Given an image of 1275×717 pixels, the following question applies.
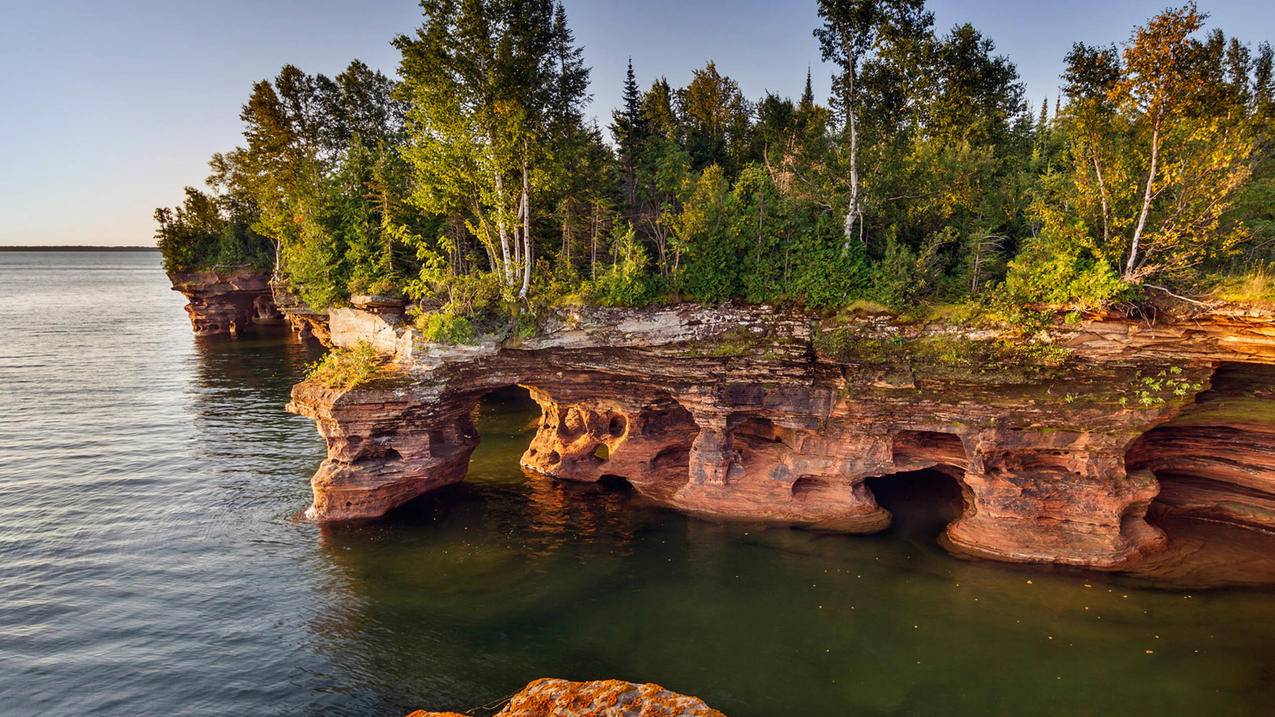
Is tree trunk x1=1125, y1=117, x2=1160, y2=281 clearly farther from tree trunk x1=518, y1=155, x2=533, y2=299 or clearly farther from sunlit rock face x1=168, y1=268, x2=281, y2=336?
sunlit rock face x1=168, y1=268, x2=281, y2=336

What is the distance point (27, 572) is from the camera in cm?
2034

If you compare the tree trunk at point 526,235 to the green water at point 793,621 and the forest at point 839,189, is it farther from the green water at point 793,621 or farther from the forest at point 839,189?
the green water at point 793,621

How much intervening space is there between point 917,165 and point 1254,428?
593 inches

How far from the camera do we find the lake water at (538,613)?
48.1ft

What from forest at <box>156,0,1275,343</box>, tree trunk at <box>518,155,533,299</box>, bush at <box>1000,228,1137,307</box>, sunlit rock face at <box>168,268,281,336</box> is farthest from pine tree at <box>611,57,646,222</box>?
sunlit rock face at <box>168,268,281,336</box>

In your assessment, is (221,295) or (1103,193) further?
(221,295)

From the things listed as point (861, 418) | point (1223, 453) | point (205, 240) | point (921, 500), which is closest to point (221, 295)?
point (205, 240)

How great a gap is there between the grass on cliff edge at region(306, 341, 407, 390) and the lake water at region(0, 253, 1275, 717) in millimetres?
6117

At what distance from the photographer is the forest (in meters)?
17.0

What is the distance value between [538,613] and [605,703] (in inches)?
376

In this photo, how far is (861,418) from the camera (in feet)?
70.6

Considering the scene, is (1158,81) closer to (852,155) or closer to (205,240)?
(852,155)

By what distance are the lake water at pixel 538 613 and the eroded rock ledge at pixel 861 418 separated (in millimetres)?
1654

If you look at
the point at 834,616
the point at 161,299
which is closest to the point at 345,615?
the point at 834,616
